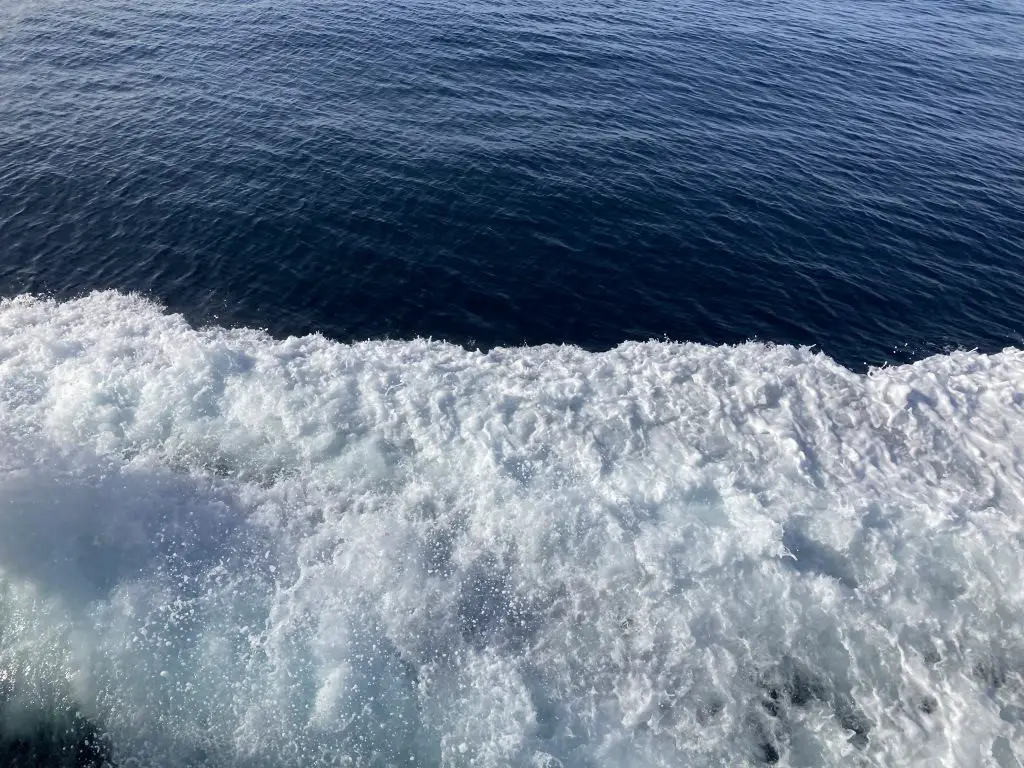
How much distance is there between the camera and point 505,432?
30672 millimetres

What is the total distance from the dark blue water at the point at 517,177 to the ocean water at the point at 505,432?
42 centimetres

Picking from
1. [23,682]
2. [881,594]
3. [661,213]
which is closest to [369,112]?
[661,213]

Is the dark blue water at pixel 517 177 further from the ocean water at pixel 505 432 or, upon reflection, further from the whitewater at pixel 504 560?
the whitewater at pixel 504 560

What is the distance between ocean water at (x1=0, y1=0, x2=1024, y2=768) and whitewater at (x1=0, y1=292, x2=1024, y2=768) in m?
0.14

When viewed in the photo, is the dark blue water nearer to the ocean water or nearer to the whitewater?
the ocean water

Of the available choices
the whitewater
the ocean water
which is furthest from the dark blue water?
the whitewater

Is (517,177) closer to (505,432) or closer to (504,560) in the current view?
(505,432)

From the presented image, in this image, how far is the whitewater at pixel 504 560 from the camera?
2183 cm

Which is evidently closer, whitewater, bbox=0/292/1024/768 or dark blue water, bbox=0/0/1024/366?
whitewater, bbox=0/292/1024/768

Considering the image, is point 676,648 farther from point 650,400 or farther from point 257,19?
point 257,19

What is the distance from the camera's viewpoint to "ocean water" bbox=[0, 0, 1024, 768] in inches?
879

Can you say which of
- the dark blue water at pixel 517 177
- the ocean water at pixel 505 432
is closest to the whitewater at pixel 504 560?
the ocean water at pixel 505 432

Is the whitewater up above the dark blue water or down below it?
below

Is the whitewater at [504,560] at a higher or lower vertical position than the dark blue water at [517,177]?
lower
